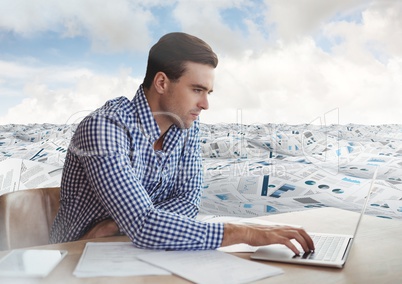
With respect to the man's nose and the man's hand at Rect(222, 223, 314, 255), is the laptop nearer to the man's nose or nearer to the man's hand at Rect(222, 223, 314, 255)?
the man's hand at Rect(222, 223, 314, 255)

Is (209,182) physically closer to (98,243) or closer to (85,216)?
(85,216)

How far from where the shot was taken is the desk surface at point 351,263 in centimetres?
49

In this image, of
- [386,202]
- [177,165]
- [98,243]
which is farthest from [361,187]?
[98,243]

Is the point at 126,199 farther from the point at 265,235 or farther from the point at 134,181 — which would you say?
the point at 265,235

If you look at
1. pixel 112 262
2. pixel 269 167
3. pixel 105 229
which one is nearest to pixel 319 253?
pixel 112 262

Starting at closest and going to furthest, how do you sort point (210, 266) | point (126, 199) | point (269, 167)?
point (210, 266) < point (126, 199) < point (269, 167)

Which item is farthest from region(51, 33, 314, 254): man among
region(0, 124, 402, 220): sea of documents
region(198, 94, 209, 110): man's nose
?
region(0, 124, 402, 220): sea of documents

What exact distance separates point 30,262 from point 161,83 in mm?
480

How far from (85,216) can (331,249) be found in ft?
1.46

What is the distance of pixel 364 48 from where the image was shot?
1.45 m

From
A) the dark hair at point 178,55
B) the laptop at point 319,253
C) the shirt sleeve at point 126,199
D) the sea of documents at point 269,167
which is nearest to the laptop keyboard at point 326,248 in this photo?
the laptop at point 319,253

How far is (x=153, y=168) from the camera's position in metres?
0.88

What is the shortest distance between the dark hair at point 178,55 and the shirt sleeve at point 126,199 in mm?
187

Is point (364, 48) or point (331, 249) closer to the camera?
point (331, 249)
